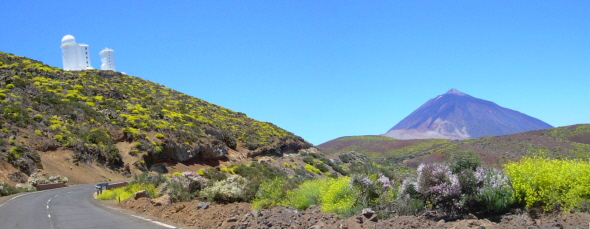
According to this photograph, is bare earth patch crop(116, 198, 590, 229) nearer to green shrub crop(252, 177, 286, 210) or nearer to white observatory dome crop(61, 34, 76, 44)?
green shrub crop(252, 177, 286, 210)

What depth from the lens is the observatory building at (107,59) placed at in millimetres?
79688

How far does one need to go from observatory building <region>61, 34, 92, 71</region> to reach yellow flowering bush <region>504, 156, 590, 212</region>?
249 feet

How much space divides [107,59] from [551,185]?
8204 cm

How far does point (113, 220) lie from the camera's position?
12289 mm

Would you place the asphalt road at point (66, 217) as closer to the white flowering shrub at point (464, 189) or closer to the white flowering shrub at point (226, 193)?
the white flowering shrub at point (226, 193)

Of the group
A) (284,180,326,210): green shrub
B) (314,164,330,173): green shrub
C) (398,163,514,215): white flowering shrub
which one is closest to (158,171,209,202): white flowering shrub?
(284,180,326,210): green shrub

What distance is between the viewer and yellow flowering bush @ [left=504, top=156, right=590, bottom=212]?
23.7 ft

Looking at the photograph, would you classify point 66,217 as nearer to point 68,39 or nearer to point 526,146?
point 526,146

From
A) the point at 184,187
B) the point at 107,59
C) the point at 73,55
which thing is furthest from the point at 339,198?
the point at 107,59

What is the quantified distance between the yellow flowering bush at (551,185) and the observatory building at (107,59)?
80758 mm

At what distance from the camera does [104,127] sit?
4169 cm

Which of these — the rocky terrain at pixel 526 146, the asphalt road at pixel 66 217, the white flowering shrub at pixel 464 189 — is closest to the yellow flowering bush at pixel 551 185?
the white flowering shrub at pixel 464 189

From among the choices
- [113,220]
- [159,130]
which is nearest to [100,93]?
[159,130]

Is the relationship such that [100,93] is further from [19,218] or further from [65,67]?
[19,218]
